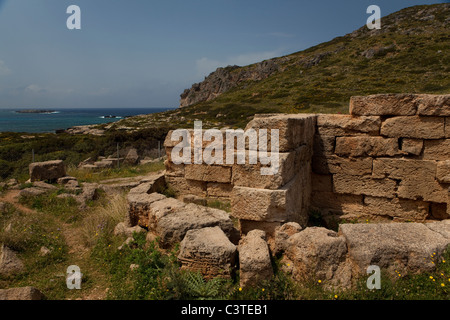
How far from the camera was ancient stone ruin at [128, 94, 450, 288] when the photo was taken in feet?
11.8

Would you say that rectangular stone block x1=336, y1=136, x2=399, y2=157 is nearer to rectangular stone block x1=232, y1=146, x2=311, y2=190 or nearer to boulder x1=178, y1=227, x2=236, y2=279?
rectangular stone block x1=232, y1=146, x2=311, y2=190

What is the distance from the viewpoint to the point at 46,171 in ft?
34.2

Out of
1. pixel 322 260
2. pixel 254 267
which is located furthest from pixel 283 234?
pixel 254 267

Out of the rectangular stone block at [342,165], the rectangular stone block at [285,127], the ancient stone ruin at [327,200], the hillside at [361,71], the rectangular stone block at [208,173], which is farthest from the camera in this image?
the hillside at [361,71]

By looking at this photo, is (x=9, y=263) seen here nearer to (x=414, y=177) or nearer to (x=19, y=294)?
(x=19, y=294)

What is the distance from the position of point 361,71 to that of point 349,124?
33.7 m

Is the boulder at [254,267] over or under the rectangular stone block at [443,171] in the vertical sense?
under

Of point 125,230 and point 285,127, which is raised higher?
point 285,127

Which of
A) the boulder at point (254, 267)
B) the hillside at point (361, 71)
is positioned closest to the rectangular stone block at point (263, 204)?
the boulder at point (254, 267)

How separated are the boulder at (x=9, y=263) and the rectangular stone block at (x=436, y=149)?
7.69 metres

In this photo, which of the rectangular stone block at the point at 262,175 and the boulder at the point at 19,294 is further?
the rectangular stone block at the point at 262,175

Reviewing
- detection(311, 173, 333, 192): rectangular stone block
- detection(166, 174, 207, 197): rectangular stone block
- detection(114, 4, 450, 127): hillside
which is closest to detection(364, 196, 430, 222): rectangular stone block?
detection(311, 173, 333, 192): rectangular stone block

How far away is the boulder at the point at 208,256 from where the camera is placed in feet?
12.2

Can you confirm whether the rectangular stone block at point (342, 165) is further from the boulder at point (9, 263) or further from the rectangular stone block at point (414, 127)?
the boulder at point (9, 263)
